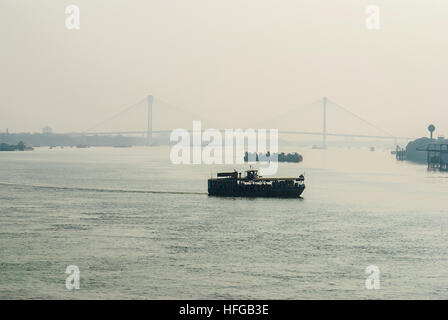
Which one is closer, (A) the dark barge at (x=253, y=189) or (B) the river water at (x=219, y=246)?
(B) the river water at (x=219, y=246)

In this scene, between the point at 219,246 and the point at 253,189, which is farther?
the point at 253,189

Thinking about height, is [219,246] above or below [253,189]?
below

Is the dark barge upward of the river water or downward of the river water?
upward

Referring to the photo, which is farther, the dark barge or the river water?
the dark barge

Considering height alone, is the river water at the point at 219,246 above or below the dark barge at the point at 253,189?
below
